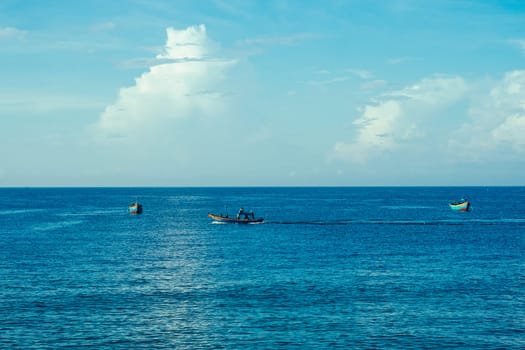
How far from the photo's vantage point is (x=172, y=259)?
299 ft

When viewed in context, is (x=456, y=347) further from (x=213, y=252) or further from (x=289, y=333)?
(x=213, y=252)

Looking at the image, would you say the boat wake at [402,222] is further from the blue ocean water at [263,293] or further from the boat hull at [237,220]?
the blue ocean water at [263,293]

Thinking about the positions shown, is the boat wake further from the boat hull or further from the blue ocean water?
the blue ocean water

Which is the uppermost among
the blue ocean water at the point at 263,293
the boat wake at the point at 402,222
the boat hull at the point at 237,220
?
the boat hull at the point at 237,220

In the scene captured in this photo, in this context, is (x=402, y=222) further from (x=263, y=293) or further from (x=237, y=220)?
(x=263, y=293)

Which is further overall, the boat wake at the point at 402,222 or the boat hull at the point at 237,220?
the boat hull at the point at 237,220

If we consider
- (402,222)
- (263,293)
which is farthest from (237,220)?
(263,293)

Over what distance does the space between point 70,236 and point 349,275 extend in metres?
72.6

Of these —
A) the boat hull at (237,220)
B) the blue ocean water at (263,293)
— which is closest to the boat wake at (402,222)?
the boat hull at (237,220)

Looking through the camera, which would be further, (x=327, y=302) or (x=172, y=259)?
(x=172, y=259)

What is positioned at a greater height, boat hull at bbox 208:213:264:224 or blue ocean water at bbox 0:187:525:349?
boat hull at bbox 208:213:264:224

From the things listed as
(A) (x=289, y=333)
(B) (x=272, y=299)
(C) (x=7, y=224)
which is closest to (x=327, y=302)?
(B) (x=272, y=299)

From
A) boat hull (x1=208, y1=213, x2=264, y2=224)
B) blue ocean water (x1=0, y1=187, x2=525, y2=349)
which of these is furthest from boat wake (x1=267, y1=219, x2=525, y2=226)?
blue ocean water (x1=0, y1=187, x2=525, y2=349)

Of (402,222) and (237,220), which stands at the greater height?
(237,220)
